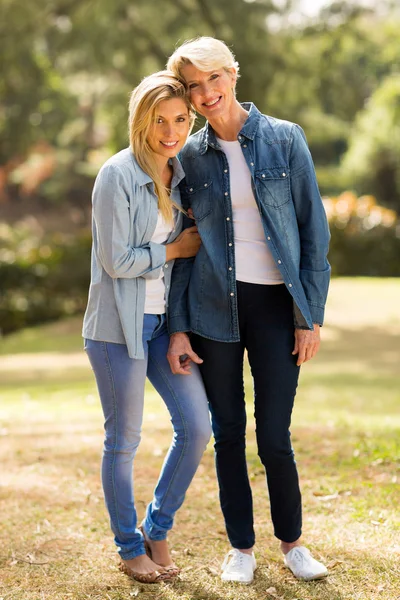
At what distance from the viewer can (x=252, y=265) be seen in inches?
135

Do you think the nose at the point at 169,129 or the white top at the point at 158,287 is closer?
the nose at the point at 169,129

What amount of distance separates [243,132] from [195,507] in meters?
2.21

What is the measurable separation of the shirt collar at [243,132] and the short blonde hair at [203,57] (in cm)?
22

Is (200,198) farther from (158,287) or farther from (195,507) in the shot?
(195,507)

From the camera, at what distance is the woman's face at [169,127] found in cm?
333

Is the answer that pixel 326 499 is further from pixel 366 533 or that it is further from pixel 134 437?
pixel 134 437

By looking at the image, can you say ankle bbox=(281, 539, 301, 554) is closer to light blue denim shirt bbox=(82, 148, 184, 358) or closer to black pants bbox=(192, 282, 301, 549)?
black pants bbox=(192, 282, 301, 549)

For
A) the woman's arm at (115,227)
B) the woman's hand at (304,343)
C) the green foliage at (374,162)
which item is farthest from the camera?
the green foliage at (374,162)

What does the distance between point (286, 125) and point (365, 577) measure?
1.96 metres

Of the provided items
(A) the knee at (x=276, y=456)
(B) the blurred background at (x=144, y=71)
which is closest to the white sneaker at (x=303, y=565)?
(A) the knee at (x=276, y=456)

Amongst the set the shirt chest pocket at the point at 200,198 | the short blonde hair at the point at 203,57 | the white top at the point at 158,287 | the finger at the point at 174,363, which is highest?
the short blonde hair at the point at 203,57

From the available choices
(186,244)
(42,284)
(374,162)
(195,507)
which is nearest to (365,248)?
(374,162)

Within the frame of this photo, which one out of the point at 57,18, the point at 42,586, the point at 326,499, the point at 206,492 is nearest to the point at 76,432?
the point at 206,492

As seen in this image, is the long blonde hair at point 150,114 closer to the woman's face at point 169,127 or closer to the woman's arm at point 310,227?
the woman's face at point 169,127
